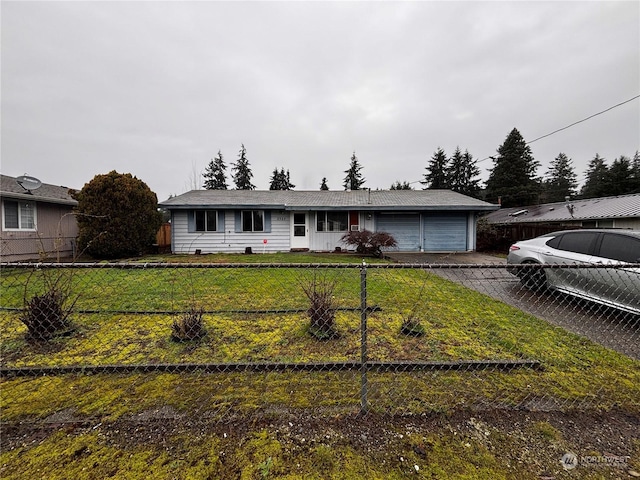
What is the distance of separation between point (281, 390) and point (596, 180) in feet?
175

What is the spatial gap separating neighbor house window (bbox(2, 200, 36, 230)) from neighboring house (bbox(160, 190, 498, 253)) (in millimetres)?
5455

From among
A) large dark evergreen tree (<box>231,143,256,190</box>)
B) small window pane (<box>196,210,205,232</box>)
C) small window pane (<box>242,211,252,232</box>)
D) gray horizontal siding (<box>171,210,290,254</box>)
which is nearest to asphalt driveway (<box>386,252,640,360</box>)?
gray horizontal siding (<box>171,210,290,254</box>)

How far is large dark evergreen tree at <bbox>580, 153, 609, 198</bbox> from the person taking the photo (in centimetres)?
3241

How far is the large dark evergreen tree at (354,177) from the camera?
45.7 metres

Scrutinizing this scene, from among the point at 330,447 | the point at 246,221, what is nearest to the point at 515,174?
the point at 246,221

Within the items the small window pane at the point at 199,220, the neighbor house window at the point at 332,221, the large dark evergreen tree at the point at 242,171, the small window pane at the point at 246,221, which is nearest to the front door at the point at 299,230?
the neighbor house window at the point at 332,221

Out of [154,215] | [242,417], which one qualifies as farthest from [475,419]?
[154,215]

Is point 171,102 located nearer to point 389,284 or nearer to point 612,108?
point 389,284

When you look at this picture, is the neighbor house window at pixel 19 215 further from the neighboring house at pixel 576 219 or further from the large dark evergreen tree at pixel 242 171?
the large dark evergreen tree at pixel 242 171

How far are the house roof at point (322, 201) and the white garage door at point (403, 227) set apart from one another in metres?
0.72

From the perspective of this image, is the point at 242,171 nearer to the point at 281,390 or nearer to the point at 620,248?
the point at 620,248

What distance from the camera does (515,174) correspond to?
113 feet

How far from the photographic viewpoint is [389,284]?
6.30 meters

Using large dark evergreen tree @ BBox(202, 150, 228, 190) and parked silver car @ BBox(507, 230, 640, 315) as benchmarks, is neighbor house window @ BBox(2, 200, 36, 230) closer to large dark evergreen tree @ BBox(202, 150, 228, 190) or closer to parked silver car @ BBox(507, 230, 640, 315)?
parked silver car @ BBox(507, 230, 640, 315)
